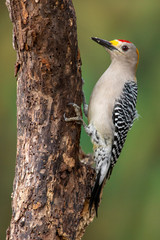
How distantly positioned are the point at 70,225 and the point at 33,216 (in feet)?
1.11

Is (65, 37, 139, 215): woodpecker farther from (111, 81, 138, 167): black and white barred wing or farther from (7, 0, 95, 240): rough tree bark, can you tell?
(7, 0, 95, 240): rough tree bark

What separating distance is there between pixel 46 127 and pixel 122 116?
3.43ft

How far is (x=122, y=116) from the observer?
391cm

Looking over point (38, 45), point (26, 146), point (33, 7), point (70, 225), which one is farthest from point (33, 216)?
point (33, 7)

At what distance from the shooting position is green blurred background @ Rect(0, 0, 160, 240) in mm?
5738

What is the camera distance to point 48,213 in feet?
10.2

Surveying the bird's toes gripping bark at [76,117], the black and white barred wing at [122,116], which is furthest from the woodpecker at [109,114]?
the bird's toes gripping bark at [76,117]

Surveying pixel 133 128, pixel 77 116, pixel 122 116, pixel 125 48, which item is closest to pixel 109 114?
pixel 122 116

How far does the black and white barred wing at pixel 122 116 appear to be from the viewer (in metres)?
3.88

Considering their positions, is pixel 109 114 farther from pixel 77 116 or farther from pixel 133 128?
pixel 133 128

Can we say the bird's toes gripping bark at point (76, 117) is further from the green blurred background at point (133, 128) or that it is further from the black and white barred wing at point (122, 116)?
the green blurred background at point (133, 128)

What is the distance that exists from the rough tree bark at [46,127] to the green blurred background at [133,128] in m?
2.27

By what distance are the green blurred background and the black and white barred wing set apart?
139 cm

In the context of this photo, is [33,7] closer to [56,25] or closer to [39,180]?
[56,25]
